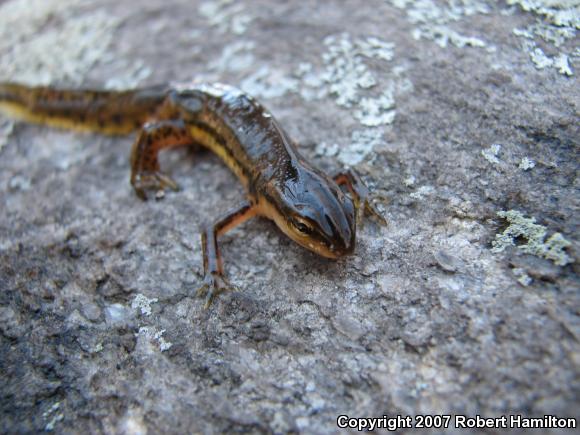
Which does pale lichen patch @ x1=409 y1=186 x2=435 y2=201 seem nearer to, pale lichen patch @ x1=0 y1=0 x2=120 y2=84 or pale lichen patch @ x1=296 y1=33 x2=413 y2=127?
pale lichen patch @ x1=296 y1=33 x2=413 y2=127

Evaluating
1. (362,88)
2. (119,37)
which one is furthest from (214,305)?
(119,37)

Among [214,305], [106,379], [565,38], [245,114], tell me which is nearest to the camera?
[106,379]

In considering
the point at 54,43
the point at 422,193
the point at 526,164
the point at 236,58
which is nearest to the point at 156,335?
the point at 422,193

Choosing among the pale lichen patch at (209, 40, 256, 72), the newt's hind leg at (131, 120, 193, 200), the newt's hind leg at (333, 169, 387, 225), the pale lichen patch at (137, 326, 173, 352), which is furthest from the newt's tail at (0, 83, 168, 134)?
the pale lichen patch at (137, 326, 173, 352)

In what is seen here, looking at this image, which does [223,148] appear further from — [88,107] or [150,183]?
[88,107]

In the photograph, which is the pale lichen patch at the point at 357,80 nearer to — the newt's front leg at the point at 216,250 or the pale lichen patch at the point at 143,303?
the newt's front leg at the point at 216,250

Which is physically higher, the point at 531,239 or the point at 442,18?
the point at 442,18

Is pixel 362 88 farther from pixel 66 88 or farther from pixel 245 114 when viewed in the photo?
pixel 66 88
